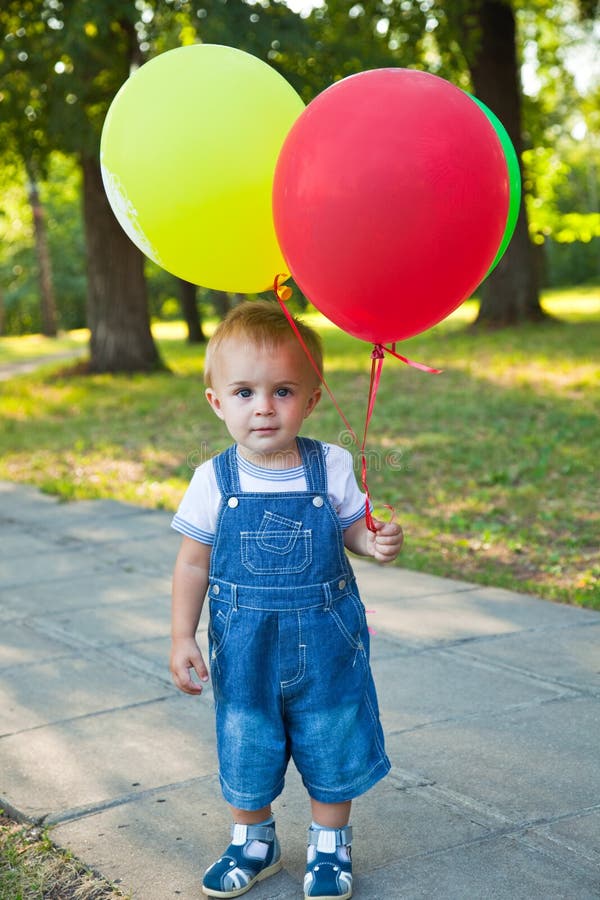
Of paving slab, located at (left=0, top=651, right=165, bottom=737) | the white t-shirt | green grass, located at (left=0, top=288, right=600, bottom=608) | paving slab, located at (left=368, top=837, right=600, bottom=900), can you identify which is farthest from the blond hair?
green grass, located at (left=0, top=288, right=600, bottom=608)

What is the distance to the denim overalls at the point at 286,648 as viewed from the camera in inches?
96.5

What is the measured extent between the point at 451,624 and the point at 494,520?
1.89 meters

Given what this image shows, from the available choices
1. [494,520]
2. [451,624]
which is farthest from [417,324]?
[494,520]

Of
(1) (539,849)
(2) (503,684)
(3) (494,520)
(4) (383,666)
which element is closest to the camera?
(1) (539,849)

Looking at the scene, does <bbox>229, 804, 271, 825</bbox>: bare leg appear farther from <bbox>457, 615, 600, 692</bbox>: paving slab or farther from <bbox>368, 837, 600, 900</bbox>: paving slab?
<bbox>457, 615, 600, 692</bbox>: paving slab

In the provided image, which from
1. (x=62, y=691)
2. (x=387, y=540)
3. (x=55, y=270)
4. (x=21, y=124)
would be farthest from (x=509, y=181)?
(x=55, y=270)

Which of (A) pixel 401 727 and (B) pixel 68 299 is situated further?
(B) pixel 68 299

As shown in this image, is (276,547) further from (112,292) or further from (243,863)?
(112,292)

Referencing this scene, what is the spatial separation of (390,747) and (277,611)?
995 millimetres

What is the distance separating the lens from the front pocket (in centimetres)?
245

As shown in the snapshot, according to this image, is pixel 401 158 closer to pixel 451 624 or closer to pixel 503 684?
pixel 503 684

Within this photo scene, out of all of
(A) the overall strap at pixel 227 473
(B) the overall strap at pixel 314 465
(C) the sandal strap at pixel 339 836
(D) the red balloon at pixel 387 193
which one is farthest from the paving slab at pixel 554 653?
(D) the red balloon at pixel 387 193

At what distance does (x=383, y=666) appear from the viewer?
12.9 ft

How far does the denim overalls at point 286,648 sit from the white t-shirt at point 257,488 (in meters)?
0.02
